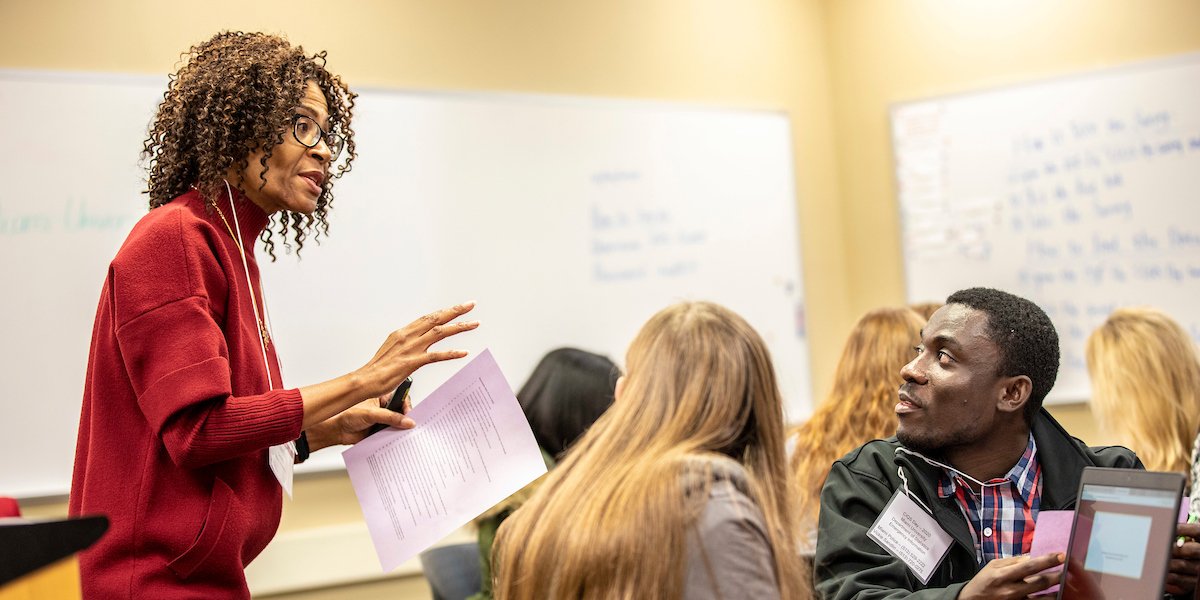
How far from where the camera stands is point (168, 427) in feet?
5.03

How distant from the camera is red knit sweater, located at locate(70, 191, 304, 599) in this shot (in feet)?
5.01

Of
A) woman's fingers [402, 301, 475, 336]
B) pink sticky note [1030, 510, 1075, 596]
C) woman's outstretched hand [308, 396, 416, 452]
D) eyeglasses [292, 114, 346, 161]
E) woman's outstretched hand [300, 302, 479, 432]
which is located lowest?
pink sticky note [1030, 510, 1075, 596]

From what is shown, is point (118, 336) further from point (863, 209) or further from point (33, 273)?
point (863, 209)

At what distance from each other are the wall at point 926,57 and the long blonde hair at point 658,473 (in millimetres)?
2964

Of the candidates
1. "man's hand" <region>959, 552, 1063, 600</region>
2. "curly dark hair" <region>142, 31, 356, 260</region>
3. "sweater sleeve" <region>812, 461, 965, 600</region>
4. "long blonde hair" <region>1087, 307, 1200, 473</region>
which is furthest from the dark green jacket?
"curly dark hair" <region>142, 31, 356, 260</region>

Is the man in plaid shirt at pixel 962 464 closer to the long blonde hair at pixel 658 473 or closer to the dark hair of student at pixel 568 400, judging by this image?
the long blonde hair at pixel 658 473

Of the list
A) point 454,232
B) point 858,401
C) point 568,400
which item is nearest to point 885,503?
point 858,401

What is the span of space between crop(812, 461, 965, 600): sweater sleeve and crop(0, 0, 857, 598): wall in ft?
6.70

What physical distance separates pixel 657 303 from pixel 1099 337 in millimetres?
1596

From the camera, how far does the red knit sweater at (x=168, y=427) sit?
1.53 meters

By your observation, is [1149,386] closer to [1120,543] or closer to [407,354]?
[1120,543]

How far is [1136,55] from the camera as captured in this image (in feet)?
13.4

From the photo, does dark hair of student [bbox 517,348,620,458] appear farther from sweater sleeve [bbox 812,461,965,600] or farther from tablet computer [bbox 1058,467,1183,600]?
tablet computer [bbox 1058,467,1183,600]

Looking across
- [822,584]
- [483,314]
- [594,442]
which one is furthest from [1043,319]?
[483,314]
